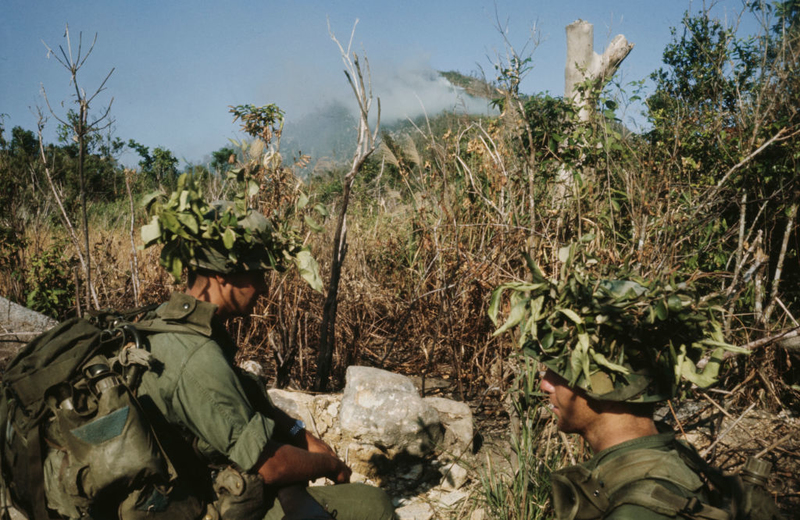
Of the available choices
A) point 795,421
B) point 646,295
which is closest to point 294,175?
point 646,295

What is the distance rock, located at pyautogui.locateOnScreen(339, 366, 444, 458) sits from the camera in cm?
327

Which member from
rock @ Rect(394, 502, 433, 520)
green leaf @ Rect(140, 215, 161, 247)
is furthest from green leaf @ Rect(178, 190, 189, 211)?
rock @ Rect(394, 502, 433, 520)

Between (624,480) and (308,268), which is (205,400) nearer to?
(308,268)

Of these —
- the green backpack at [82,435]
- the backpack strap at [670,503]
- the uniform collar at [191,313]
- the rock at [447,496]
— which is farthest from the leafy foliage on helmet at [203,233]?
the rock at [447,496]

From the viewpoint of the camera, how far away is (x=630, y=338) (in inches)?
61.0

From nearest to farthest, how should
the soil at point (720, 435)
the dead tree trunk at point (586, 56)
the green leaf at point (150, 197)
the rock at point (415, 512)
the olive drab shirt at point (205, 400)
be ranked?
1. the olive drab shirt at point (205, 400)
2. the green leaf at point (150, 197)
3. the soil at point (720, 435)
4. the rock at point (415, 512)
5. the dead tree trunk at point (586, 56)

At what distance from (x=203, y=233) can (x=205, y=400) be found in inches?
24.5

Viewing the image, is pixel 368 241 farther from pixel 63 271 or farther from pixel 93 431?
pixel 93 431

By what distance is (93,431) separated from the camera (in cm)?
151

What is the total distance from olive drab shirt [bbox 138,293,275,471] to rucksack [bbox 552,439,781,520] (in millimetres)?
933

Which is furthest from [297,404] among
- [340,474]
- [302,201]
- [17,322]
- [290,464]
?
[17,322]

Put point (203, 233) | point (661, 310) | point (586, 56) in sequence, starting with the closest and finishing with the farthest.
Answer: point (661, 310)
point (203, 233)
point (586, 56)

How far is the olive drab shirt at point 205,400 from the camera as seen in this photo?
1661 millimetres

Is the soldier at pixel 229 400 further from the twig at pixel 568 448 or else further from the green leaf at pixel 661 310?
the green leaf at pixel 661 310
